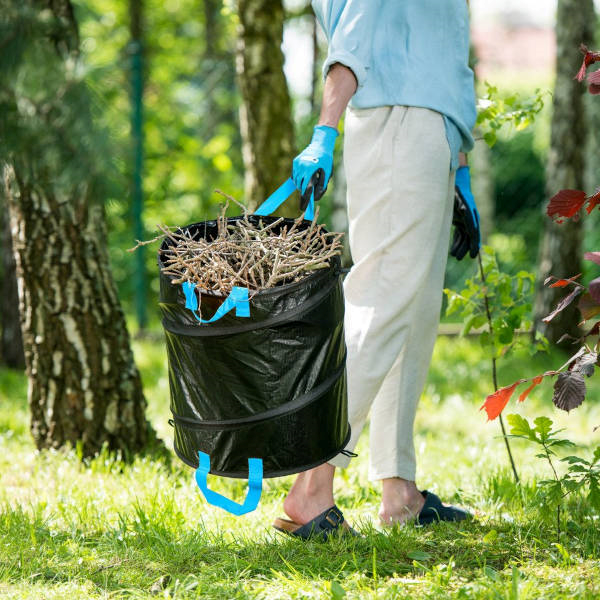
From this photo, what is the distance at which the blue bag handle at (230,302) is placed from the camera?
5.81 feet

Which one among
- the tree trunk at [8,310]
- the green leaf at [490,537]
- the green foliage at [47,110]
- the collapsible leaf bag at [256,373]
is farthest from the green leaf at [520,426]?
the tree trunk at [8,310]

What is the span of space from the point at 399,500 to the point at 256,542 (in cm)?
47

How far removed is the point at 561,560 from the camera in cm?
199

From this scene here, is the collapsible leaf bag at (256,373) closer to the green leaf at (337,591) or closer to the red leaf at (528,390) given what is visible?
the green leaf at (337,591)

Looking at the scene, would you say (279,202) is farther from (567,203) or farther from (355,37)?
(567,203)

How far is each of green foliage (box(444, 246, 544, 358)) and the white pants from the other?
38 centimetres

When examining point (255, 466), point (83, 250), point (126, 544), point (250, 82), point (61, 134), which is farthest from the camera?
point (250, 82)

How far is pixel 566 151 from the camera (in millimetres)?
5246

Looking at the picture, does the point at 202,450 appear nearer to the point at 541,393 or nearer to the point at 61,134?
the point at 61,134

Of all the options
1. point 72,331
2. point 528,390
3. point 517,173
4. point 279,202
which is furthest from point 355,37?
point 517,173

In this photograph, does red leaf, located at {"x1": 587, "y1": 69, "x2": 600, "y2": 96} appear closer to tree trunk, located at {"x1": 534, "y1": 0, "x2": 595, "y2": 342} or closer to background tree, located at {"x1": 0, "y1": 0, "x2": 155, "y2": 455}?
background tree, located at {"x1": 0, "y1": 0, "x2": 155, "y2": 455}

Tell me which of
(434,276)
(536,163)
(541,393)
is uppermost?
(536,163)

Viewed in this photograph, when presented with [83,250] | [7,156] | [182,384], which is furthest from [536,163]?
[7,156]

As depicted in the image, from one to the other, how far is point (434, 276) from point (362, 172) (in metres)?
0.39
